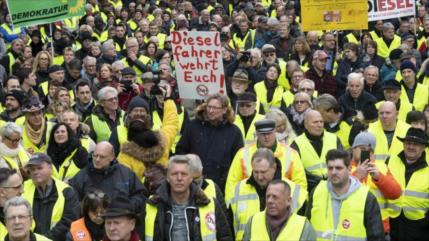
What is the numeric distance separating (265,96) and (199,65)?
222 cm

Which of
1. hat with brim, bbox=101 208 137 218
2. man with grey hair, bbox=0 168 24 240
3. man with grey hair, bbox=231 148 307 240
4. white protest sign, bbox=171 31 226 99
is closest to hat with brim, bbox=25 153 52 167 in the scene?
man with grey hair, bbox=0 168 24 240

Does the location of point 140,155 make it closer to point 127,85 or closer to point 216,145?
point 216,145

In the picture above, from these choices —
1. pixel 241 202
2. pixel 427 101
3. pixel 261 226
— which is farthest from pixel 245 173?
pixel 427 101

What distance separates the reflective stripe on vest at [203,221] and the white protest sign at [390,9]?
11.1 meters

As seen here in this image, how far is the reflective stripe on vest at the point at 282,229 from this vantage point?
6984 mm

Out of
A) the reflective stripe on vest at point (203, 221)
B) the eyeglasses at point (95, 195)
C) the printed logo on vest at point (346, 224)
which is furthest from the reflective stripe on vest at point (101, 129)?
the printed logo on vest at point (346, 224)

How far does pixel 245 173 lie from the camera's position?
8836mm

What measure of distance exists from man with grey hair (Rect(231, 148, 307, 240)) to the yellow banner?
7.92 m

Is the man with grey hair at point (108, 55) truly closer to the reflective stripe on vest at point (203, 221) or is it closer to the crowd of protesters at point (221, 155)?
the crowd of protesters at point (221, 155)

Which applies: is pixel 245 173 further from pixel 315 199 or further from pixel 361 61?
pixel 361 61

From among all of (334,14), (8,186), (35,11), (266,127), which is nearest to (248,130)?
(266,127)

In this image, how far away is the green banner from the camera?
15281mm

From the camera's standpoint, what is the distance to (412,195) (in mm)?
8938

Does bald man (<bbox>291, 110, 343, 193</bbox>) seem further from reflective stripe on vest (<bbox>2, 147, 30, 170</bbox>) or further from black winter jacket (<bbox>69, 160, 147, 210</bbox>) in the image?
reflective stripe on vest (<bbox>2, 147, 30, 170</bbox>)
